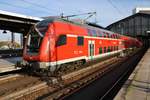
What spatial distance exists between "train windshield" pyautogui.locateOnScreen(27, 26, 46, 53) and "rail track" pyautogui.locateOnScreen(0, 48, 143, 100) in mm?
1719

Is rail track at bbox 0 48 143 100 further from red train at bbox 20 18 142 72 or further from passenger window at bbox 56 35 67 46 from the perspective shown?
passenger window at bbox 56 35 67 46

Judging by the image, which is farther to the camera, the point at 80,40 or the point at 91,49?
the point at 91,49

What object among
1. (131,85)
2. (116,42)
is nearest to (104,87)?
(131,85)

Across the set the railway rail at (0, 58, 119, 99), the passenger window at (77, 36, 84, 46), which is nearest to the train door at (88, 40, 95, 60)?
the passenger window at (77, 36, 84, 46)

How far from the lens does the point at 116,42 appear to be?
32.9m

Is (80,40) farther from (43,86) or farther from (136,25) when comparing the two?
(136,25)

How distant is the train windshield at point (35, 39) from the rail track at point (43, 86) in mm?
1719

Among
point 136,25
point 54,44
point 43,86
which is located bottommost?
point 43,86

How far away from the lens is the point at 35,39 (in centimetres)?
1575

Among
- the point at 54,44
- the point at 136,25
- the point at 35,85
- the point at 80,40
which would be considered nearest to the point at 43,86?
the point at 35,85

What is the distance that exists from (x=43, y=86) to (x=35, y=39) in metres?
3.43

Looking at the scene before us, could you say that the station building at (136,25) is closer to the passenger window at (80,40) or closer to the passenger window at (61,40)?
the passenger window at (80,40)

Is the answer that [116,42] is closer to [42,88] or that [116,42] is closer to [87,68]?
[87,68]

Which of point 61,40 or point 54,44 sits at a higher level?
point 61,40
